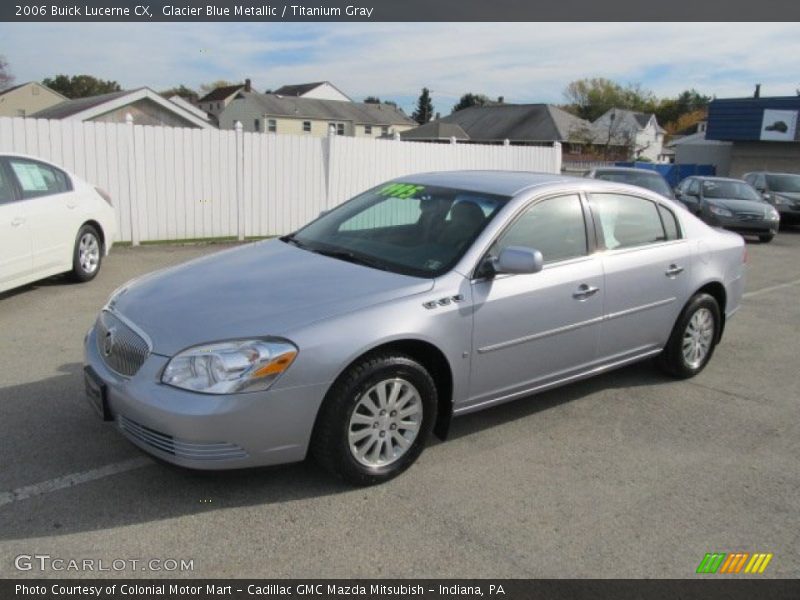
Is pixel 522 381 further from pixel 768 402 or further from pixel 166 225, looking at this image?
pixel 166 225

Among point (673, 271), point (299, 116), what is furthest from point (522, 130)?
point (673, 271)

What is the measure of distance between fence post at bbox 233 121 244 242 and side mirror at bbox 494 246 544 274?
9.37 m

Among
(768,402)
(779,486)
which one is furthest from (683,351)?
(779,486)

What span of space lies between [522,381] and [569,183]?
4.71ft

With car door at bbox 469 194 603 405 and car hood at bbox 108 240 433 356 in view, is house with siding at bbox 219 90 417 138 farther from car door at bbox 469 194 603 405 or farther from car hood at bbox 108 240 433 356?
car hood at bbox 108 240 433 356

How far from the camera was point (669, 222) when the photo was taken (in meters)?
5.41

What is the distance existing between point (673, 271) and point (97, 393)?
399 centimetres

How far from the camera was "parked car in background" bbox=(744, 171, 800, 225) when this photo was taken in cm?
1948

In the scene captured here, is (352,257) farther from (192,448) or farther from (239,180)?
(239,180)

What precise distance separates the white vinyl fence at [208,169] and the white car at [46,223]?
98.4 inches

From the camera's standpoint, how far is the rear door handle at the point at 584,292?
447 cm

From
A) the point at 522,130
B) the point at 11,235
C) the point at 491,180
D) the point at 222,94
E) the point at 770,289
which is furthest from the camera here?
the point at 222,94

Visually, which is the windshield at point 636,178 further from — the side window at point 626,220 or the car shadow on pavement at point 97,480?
the car shadow on pavement at point 97,480
